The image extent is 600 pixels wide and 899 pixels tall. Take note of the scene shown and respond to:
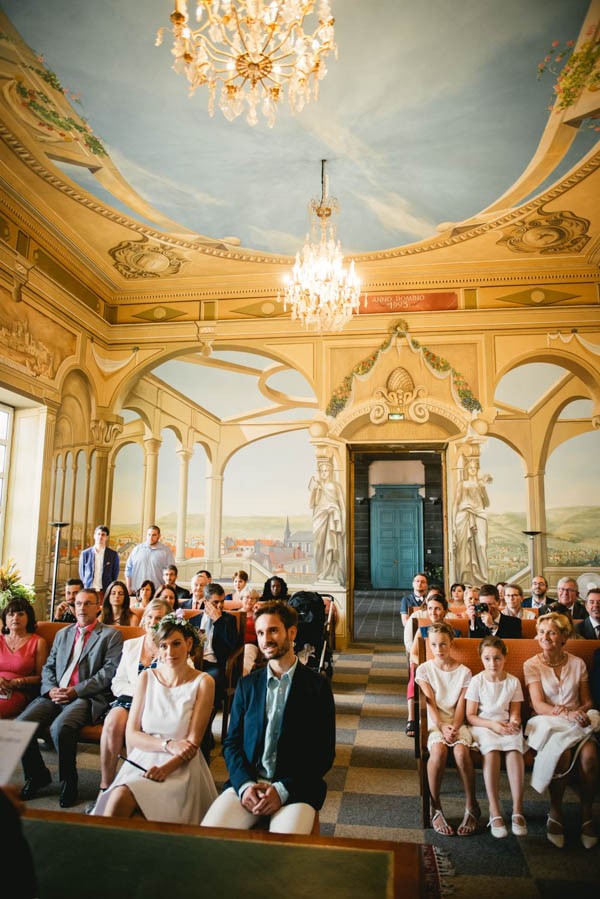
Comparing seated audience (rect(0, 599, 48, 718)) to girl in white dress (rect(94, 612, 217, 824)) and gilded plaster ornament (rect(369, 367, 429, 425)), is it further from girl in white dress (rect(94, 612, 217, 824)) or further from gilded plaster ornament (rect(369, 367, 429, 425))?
gilded plaster ornament (rect(369, 367, 429, 425))

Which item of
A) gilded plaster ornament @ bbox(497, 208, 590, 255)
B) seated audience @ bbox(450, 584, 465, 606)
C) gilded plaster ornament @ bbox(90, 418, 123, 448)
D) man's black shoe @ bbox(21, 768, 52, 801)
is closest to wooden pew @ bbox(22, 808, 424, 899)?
man's black shoe @ bbox(21, 768, 52, 801)

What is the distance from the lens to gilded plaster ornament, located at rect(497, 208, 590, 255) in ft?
25.6

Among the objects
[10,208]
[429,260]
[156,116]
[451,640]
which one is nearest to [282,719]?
[451,640]

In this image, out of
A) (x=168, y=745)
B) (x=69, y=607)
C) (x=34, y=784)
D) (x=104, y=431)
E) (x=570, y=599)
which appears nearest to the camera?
(x=168, y=745)

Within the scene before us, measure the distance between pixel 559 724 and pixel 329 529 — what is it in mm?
5692

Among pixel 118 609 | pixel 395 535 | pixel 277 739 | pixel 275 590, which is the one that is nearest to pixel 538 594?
pixel 275 590

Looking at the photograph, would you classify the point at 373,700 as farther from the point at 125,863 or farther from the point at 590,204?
the point at 590,204

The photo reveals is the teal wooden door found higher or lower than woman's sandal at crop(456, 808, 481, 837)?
higher

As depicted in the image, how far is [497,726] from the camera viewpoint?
3562 mm

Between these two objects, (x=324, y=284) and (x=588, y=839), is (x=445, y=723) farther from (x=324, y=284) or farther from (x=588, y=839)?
(x=324, y=284)

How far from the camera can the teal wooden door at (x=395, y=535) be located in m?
19.2

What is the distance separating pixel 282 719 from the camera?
2.50 meters

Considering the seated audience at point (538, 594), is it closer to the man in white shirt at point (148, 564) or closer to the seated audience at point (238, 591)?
the seated audience at point (238, 591)

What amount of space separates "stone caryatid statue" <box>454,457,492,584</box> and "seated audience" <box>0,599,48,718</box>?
5.93 m
